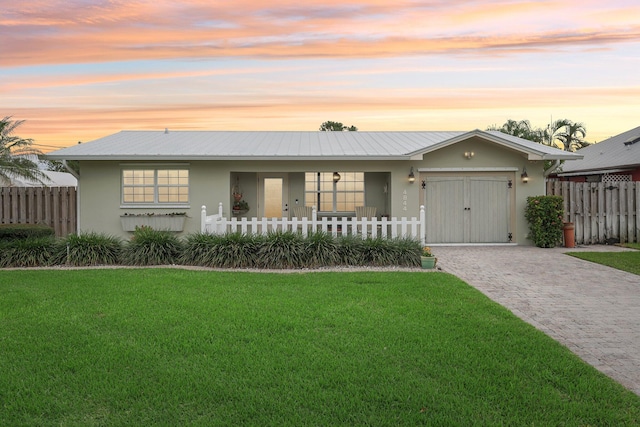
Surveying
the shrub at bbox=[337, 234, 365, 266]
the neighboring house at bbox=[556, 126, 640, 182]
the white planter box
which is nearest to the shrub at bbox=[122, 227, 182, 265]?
the shrub at bbox=[337, 234, 365, 266]

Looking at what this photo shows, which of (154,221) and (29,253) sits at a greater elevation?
(154,221)

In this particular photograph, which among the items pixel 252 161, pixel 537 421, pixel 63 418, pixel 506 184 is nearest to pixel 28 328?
pixel 63 418

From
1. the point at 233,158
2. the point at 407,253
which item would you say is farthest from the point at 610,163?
the point at 233,158

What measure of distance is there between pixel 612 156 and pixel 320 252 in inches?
795

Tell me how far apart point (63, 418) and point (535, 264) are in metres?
10.5

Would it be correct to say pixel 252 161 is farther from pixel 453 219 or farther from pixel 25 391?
pixel 25 391

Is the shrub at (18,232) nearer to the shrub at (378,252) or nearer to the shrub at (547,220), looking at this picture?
the shrub at (378,252)

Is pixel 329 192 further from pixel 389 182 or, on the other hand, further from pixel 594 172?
pixel 594 172

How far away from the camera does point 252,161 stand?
15.7 meters

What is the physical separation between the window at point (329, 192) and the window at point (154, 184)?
13.4ft

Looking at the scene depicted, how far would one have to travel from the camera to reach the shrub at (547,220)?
15023 mm

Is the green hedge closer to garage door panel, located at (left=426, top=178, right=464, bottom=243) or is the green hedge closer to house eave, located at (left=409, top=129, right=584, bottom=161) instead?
house eave, located at (left=409, top=129, right=584, bottom=161)

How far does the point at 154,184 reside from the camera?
16016mm

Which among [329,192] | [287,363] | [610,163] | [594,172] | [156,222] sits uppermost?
[610,163]
